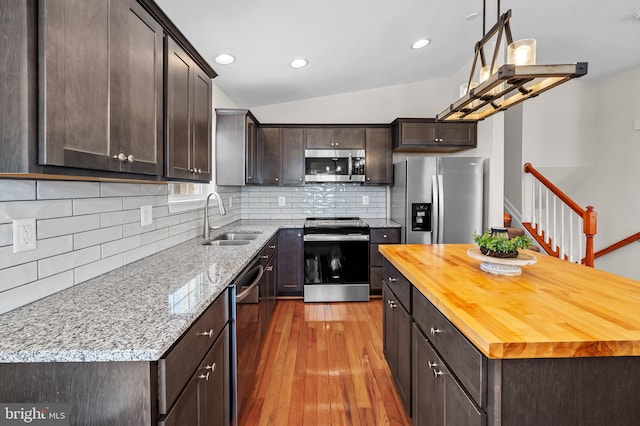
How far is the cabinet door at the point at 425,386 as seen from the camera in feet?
4.10

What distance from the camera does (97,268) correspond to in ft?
4.79

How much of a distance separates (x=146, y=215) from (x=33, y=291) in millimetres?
806

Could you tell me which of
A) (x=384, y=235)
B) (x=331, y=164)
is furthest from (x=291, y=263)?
(x=331, y=164)

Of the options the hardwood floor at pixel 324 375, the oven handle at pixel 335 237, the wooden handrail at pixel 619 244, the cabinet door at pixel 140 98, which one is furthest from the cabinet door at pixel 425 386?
the wooden handrail at pixel 619 244

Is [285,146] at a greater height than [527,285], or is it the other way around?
[285,146]

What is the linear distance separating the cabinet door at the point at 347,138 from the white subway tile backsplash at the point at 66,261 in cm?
303

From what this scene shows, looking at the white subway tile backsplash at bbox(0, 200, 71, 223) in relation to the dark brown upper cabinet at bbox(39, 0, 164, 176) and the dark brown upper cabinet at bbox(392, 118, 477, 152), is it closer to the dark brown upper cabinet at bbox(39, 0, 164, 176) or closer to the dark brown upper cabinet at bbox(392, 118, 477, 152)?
the dark brown upper cabinet at bbox(39, 0, 164, 176)

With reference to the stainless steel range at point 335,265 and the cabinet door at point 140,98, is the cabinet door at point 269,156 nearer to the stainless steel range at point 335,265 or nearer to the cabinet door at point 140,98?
the stainless steel range at point 335,265

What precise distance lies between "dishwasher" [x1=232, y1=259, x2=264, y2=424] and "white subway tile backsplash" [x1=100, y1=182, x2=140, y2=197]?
758 millimetres

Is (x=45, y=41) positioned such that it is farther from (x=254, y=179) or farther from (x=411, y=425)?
(x=254, y=179)

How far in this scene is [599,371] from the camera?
2.93ft

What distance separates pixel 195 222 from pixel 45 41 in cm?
198

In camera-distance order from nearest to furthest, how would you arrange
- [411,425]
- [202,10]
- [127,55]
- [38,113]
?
[38,113]
[127,55]
[411,425]
[202,10]

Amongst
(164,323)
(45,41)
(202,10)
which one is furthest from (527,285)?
(202,10)
